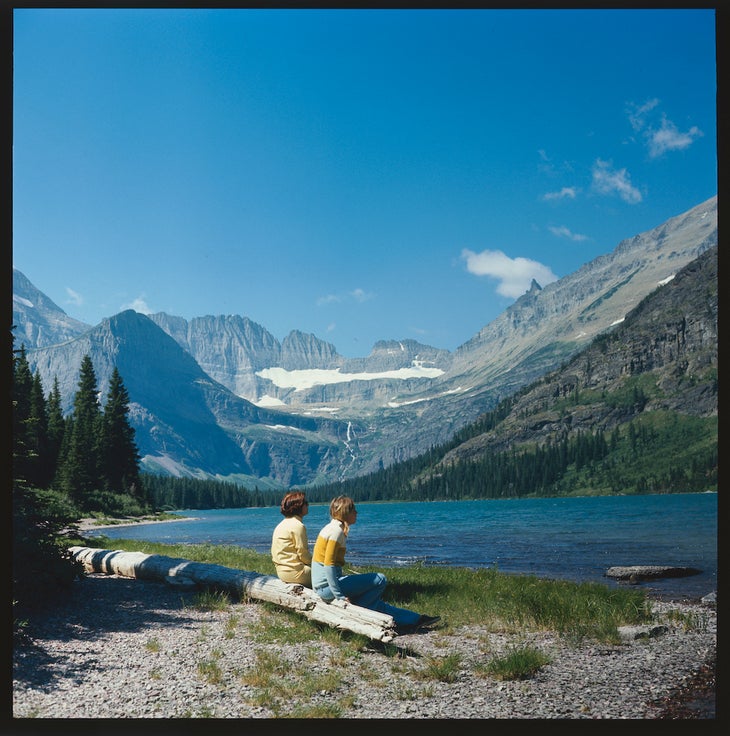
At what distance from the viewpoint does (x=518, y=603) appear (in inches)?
604

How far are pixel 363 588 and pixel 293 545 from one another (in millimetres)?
1588

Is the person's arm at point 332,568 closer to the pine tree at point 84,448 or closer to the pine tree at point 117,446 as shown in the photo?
the pine tree at point 84,448

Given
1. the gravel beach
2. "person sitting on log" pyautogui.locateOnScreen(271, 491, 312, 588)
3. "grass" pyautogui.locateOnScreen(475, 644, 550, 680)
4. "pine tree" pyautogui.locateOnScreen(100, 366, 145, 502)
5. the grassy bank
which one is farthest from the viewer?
"pine tree" pyautogui.locateOnScreen(100, 366, 145, 502)

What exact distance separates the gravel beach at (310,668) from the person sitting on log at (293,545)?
1.10 meters

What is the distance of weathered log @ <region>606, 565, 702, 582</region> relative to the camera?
25.3 metres

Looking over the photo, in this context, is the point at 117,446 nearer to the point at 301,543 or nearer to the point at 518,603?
the point at 518,603

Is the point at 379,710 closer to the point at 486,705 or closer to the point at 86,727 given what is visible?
the point at 486,705

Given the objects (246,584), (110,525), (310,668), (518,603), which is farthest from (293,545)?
(110,525)

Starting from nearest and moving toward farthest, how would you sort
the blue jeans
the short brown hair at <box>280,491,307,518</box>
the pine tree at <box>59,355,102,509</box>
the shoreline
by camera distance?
the blue jeans < the short brown hair at <box>280,491,307,518</box> < the shoreline < the pine tree at <box>59,355,102,509</box>

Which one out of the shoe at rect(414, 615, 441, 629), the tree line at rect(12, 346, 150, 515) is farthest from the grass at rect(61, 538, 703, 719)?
the tree line at rect(12, 346, 150, 515)

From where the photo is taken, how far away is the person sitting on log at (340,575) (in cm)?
1151

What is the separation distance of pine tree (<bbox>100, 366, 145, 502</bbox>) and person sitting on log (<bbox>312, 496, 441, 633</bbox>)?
66842 millimetres

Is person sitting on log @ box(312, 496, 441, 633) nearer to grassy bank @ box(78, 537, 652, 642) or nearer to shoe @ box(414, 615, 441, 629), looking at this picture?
shoe @ box(414, 615, 441, 629)

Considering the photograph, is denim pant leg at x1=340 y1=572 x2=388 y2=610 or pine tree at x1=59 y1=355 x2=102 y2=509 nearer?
denim pant leg at x1=340 y1=572 x2=388 y2=610
